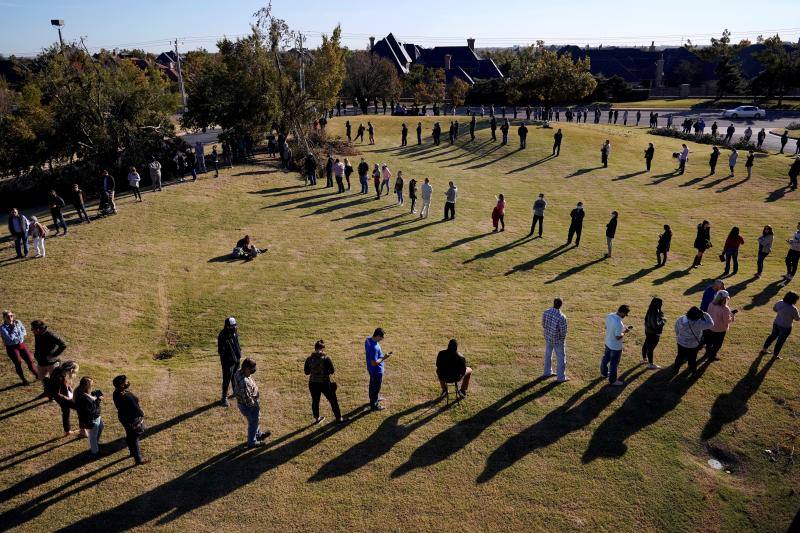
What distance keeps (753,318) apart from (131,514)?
13716 millimetres

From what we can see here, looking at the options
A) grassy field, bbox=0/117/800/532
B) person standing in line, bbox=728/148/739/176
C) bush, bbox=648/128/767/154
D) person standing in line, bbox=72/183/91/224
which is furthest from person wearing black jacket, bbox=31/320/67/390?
bush, bbox=648/128/767/154

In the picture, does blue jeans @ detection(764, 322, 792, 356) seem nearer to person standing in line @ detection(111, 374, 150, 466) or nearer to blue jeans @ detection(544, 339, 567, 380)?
blue jeans @ detection(544, 339, 567, 380)

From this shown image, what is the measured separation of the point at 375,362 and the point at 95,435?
4.51 m

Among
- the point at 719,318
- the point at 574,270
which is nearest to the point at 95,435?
the point at 719,318

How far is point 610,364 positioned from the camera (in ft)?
31.9

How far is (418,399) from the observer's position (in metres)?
9.70

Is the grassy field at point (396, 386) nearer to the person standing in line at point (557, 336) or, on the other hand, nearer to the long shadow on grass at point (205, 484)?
the long shadow on grass at point (205, 484)

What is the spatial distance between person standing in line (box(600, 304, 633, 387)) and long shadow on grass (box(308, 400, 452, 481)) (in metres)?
3.21

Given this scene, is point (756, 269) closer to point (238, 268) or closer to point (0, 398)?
point (238, 268)

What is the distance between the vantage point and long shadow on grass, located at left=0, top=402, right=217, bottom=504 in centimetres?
741

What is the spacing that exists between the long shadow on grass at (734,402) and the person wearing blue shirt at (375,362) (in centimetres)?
545

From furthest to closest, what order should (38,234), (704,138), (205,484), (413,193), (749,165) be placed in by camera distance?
1. (704,138)
2. (749,165)
3. (413,193)
4. (38,234)
5. (205,484)

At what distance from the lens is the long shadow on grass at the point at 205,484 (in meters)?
6.99

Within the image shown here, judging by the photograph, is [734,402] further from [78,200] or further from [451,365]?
[78,200]
